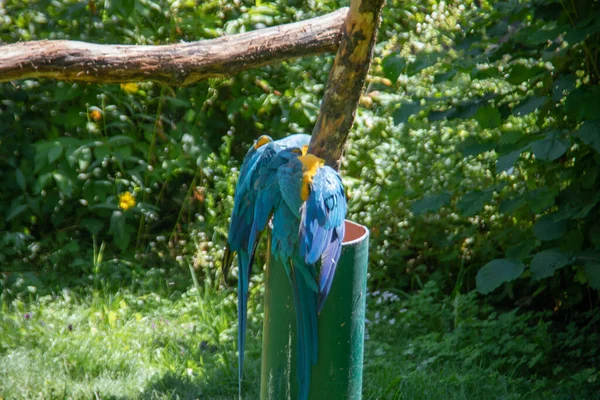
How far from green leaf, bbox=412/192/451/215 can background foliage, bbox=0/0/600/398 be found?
19 millimetres

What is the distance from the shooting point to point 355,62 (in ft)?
7.00

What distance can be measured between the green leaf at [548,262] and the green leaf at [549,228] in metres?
0.09

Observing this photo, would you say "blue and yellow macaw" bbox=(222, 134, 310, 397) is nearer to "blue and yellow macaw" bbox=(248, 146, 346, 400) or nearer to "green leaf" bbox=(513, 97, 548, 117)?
"blue and yellow macaw" bbox=(248, 146, 346, 400)

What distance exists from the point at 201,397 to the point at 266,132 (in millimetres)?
1906

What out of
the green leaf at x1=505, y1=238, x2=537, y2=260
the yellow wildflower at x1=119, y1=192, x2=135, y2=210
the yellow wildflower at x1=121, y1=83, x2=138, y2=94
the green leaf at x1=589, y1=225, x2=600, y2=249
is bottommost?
the green leaf at x1=505, y1=238, x2=537, y2=260

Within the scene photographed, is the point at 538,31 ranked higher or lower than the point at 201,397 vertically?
higher

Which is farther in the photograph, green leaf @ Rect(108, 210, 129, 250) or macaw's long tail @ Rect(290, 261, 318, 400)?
green leaf @ Rect(108, 210, 129, 250)

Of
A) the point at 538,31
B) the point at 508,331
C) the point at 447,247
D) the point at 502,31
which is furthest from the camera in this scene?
the point at 447,247

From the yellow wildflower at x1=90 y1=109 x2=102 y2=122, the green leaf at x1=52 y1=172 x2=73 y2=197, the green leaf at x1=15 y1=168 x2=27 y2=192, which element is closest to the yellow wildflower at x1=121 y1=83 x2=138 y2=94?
the yellow wildflower at x1=90 y1=109 x2=102 y2=122

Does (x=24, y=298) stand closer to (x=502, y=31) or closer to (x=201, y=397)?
(x=201, y=397)

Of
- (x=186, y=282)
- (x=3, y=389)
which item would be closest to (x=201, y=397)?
(x=3, y=389)

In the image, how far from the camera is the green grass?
2777mm

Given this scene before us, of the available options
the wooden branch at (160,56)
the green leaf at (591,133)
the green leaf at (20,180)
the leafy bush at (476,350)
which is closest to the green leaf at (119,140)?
the green leaf at (20,180)

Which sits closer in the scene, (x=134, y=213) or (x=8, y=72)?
(x=8, y=72)
